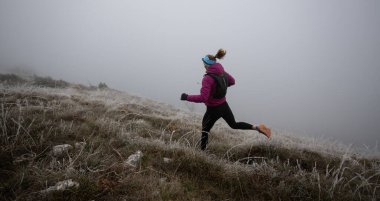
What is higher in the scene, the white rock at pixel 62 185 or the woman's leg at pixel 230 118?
the woman's leg at pixel 230 118

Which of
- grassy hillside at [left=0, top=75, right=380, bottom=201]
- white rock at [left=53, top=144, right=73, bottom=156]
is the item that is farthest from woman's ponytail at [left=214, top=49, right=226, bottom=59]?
white rock at [left=53, top=144, right=73, bottom=156]

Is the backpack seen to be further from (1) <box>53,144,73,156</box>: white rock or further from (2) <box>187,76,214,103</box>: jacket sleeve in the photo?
(1) <box>53,144,73,156</box>: white rock

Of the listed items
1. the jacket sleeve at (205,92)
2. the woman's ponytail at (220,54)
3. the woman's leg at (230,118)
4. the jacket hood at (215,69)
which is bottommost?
the woman's leg at (230,118)

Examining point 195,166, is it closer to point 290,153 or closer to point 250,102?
point 290,153

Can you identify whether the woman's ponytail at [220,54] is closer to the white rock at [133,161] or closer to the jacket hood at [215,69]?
the jacket hood at [215,69]

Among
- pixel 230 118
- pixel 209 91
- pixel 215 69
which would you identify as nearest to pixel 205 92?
pixel 209 91

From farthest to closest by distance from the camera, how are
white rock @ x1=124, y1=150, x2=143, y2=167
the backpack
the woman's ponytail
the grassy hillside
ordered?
the woman's ponytail, the backpack, white rock @ x1=124, y1=150, x2=143, y2=167, the grassy hillside

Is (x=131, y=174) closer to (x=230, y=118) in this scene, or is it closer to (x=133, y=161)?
(x=133, y=161)

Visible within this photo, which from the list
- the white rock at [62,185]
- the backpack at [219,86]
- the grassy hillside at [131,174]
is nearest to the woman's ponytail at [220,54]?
the backpack at [219,86]

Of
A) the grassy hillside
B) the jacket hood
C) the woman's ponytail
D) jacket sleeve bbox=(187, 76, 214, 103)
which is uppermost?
the woman's ponytail

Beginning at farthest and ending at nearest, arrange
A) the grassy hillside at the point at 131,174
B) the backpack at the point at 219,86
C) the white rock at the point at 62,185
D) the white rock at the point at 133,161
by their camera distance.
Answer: the backpack at the point at 219,86, the white rock at the point at 133,161, the grassy hillside at the point at 131,174, the white rock at the point at 62,185

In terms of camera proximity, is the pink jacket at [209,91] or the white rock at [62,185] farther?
the pink jacket at [209,91]

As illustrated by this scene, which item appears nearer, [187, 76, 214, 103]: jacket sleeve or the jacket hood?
[187, 76, 214, 103]: jacket sleeve

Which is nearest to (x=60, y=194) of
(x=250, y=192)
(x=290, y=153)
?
(x=250, y=192)
